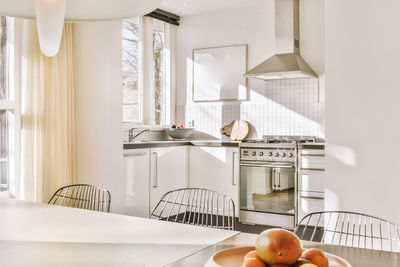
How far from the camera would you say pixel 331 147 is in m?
2.91

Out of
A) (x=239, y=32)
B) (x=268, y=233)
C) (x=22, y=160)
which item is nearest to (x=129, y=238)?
(x=268, y=233)

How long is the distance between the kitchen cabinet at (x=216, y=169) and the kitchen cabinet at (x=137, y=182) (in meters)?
0.77

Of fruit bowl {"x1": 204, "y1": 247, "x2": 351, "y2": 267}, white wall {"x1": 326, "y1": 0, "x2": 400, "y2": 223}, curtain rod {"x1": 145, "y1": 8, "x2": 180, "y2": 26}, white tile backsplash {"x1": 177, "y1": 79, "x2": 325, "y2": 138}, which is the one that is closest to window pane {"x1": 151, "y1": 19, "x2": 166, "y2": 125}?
curtain rod {"x1": 145, "y1": 8, "x2": 180, "y2": 26}

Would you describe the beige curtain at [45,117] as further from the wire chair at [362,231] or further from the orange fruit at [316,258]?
the orange fruit at [316,258]

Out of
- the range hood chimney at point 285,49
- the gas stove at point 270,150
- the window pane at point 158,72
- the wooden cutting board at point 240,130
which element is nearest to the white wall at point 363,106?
the gas stove at point 270,150

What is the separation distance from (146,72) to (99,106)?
179 centimetres

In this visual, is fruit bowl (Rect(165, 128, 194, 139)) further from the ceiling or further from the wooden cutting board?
the ceiling

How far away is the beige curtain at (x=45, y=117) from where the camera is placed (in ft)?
11.4

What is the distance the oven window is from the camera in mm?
4438

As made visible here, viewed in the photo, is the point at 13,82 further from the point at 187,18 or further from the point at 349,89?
the point at 187,18

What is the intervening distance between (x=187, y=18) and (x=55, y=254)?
4921 mm

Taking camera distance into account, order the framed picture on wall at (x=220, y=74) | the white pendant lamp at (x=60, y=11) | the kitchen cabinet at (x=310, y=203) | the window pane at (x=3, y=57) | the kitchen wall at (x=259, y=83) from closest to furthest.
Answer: the white pendant lamp at (x=60, y=11) < the window pane at (x=3, y=57) < the kitchen cabinet at (x=310, y=203) < the kitchen wall at (x=259, y=83) < the framed picture on wall at (x=220, y=74)

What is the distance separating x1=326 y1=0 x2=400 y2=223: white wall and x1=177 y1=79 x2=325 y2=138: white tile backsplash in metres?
2.02

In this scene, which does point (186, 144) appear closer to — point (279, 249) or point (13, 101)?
point (13, 101)
